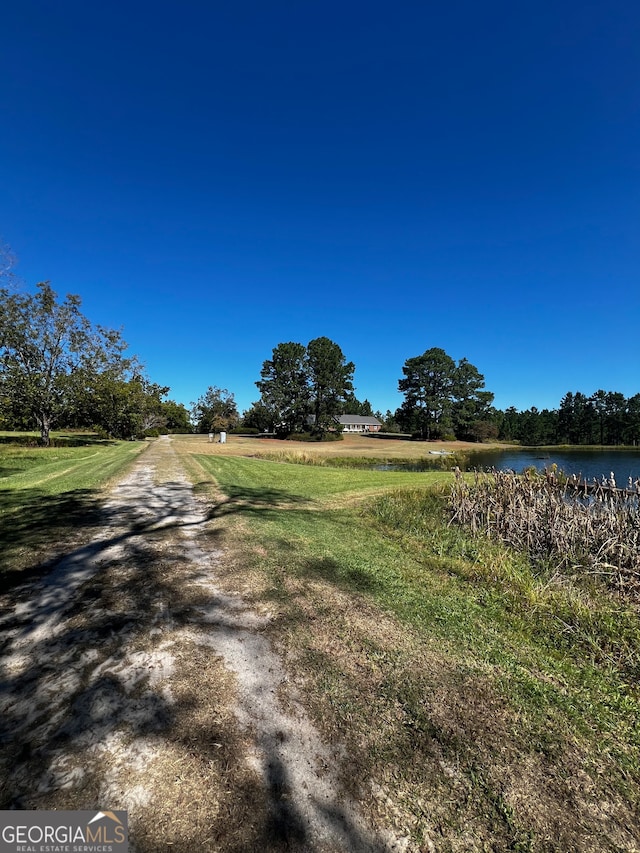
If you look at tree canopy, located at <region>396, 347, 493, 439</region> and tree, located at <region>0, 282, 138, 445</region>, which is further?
tree canopy, located at <region>396, 347, 493, 439</region>

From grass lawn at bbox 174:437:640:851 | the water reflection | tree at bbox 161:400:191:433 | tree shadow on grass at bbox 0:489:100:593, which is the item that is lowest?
the water reflection

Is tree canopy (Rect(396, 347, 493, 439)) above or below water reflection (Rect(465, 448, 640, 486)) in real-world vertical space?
above

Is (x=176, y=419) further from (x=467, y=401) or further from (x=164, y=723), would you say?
(x=164, y=723)

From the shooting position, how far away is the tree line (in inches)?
1015

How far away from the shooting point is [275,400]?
59.6 m

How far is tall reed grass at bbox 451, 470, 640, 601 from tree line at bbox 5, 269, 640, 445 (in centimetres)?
2255

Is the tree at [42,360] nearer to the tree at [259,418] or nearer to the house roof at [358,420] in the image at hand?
the tree at [259,418]

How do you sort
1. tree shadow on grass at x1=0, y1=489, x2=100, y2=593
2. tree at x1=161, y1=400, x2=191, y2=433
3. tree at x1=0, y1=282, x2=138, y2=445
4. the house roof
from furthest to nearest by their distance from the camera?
the house roof, tree at x1=161, y1=400, x2=191, y2=433, tree at x1=0, y1=282, x2=138, y2=445, tree shadow on grass at x1=0, y1=489, x2=100, y2=593

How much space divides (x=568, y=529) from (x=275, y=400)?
177 ft

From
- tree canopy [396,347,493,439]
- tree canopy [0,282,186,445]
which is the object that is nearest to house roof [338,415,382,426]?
tree canopy [396,347,493,439]

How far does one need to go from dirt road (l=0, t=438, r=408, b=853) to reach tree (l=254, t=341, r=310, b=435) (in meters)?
55.7

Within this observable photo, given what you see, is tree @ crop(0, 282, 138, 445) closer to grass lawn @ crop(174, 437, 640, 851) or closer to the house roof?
grass lawn @ crop(174, 437, 640, 851)

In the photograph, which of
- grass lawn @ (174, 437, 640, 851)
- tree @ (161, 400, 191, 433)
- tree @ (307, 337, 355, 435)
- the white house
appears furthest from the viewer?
the white house

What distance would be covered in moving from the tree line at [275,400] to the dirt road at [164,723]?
68.0ft
